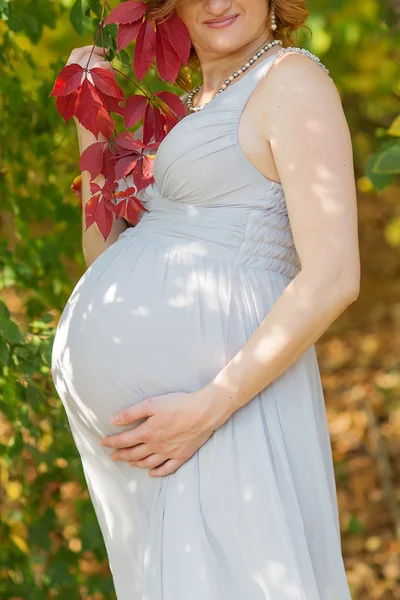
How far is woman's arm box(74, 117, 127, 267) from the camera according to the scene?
2.29 meters

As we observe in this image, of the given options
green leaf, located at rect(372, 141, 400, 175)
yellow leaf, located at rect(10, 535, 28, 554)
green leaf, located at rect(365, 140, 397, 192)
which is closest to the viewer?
green leaf, located at rect(372, 141, 400, 175)

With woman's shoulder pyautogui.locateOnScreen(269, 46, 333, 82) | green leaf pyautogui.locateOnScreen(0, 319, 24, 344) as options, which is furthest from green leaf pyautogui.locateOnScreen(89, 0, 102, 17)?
green leaf pyautogui.locateOnScreen(0, 319, 24, 344)

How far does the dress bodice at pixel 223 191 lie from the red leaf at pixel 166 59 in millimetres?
148

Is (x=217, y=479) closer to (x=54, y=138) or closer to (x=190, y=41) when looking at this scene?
(x=190, y=41)

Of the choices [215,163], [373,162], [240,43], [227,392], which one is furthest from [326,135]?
[373,162]

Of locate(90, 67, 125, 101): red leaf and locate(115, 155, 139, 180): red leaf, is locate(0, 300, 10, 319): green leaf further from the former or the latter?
locate(90, 67, 125, 101): red leaf

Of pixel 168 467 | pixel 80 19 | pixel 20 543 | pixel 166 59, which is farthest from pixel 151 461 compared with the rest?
pixel 20 543

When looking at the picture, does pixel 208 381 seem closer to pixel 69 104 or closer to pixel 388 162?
pixel 69 104

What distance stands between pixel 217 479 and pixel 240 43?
90cm

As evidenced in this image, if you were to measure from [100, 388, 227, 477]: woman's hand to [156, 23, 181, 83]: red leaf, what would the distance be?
27.8 inches

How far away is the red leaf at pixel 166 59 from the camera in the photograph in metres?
2.13

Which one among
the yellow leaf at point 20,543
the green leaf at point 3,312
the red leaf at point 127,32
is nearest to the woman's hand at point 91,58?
the red leaf at point 127,32

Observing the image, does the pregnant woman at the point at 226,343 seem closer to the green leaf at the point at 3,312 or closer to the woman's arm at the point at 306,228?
the woman's arm at the point at 306,228

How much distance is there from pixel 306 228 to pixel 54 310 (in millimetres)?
1628
